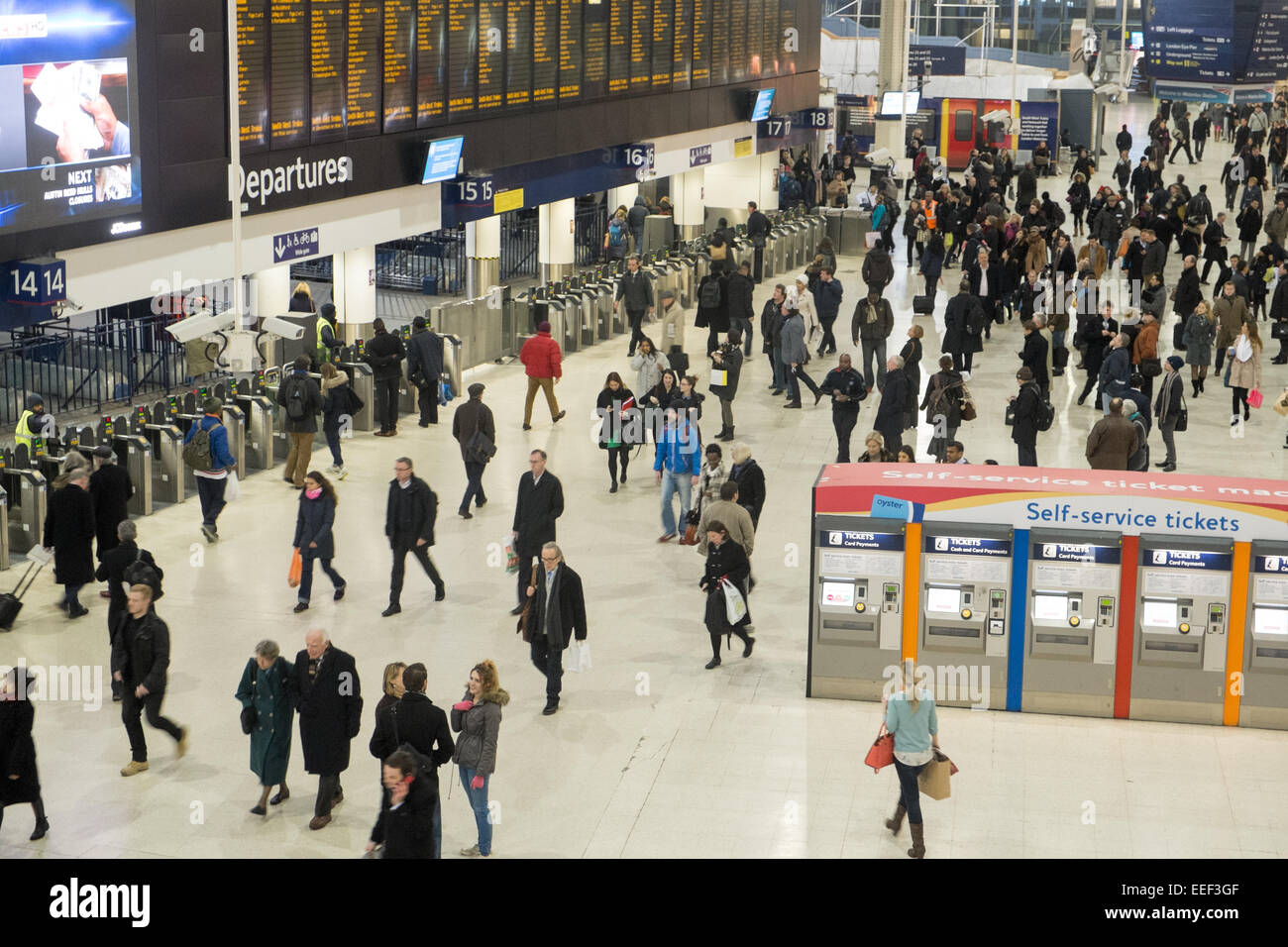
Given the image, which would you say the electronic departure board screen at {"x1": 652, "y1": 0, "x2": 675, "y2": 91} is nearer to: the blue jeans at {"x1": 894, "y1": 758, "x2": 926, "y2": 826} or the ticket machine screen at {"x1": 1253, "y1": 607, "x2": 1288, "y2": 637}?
the ticket machine screen at {"x1": 1253, "y1": 607, "x2": 1288, "y2": 637}

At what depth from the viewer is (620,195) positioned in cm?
3638

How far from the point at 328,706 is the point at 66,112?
8.83 m

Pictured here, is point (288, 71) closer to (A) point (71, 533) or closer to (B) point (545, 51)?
(B) point (545, 51)

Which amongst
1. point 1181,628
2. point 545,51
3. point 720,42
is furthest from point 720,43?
point 1181,628

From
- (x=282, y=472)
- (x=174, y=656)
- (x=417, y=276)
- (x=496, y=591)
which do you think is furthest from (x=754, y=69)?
(x=174, y=656)

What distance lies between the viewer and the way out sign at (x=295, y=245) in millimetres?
20156

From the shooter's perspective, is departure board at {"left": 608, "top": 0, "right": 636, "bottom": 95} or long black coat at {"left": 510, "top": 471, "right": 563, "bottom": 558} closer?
long black coat at {"left": 510, "top": 471, "right": 563, "bottom": 558}

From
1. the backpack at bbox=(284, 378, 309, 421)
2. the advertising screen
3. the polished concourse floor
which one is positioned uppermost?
the advertising screen

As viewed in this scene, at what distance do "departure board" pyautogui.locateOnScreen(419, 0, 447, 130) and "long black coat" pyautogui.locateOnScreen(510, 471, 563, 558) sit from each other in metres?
10.1

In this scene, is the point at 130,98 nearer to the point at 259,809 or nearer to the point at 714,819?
the point at 259,809

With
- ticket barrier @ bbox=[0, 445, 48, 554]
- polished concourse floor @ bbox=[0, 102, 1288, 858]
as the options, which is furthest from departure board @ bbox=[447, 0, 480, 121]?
ticket barrier @ bbox=[0, 445, 48, 554]

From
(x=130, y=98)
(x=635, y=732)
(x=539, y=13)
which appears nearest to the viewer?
(x=635, y=732)

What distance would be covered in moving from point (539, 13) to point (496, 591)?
13.3m

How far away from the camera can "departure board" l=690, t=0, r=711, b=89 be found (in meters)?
31.5
